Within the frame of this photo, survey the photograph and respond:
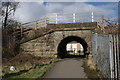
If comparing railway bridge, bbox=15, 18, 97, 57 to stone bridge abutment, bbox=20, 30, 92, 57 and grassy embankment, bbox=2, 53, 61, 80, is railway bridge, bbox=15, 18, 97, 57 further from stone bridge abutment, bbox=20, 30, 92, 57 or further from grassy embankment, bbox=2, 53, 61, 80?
grassy embankment, bbox=2, 53, 61, 80

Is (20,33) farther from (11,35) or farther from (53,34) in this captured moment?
(53,34)

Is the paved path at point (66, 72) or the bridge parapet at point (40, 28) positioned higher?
the bridge parapet at point (40, 28)

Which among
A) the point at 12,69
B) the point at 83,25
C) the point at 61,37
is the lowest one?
the point at 12,69

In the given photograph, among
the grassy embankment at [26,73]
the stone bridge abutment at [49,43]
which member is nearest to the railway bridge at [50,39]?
the stone bridge abutment at [49,43]

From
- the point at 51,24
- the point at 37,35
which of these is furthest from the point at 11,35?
the point at 51,24

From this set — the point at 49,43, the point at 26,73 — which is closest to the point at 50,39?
the point at 49,43

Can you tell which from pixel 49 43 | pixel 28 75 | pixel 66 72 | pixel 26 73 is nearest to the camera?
pixel 28 75

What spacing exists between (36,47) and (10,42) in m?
2.73

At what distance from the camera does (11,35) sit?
714 inches

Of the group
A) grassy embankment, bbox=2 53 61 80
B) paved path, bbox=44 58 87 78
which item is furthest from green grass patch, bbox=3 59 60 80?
paved path, bbox=44 58 87 78

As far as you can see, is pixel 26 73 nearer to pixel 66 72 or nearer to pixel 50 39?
pixel 66 72

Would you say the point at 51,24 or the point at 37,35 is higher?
the point at 51,24

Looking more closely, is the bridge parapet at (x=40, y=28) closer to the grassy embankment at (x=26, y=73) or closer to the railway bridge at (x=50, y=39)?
the railway bridge at (x=50, y=39)

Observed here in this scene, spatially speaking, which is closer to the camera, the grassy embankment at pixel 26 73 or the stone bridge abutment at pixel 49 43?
the grassy embankment at pixel 26 73
